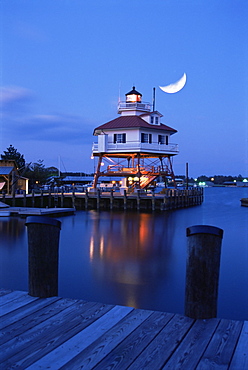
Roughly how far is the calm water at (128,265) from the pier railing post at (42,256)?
14.2 ft

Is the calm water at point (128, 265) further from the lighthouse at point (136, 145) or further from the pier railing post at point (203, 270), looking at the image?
the lighthouse at point (136, 145)

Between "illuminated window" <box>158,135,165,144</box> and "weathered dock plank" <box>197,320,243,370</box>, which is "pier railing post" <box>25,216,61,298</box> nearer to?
"weathered dock plank" <box>197,320,243,370</box>

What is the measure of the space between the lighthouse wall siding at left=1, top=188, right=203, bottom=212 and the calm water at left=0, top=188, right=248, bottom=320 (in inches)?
494

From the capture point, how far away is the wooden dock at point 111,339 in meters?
3.23

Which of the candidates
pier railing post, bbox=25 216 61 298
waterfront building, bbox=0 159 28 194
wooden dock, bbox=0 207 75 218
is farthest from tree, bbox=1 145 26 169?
pier railing post, bbox=25 216 61 298

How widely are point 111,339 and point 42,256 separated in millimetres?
1722

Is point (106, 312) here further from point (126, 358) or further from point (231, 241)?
point (231, 241)

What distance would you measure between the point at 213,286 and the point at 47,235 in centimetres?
226

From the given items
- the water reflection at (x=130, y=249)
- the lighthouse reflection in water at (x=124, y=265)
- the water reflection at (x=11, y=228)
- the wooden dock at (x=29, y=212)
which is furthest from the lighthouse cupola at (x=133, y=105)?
the water reflection at (x=11, y=228)

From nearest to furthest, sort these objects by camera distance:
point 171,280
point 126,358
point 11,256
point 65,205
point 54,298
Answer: point 126,358 < point 54,298 < point 171,280 < point 11,256 < point 65,205

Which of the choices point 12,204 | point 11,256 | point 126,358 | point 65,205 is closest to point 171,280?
point 11,256

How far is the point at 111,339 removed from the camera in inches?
144

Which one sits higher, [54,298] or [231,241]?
[54,298]

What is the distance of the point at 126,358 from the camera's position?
10.8 ft
